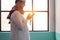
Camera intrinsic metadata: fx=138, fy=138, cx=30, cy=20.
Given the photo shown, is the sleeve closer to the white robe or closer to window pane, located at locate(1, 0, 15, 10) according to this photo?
the white robe

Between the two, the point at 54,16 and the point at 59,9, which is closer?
the point at 59,9

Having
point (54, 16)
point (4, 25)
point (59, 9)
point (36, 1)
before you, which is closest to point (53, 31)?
point (54, 16)

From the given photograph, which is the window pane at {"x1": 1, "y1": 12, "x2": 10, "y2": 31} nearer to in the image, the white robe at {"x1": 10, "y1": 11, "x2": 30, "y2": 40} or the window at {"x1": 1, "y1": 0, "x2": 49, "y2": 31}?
the window at {"x1": 1, "y1": 0, "x2": 49, "y2": 31}

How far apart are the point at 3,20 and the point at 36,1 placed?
752 mm

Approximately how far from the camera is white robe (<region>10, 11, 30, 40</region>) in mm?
1777

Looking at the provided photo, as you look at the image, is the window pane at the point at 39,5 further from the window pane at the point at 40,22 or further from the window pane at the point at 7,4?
the window pane at the point at 7,4

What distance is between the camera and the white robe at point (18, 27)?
1777 mm

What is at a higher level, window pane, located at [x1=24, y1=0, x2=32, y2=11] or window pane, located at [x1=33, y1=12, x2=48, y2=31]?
window pane, located at [x1=24, y1=0, x2=32, y2=11]

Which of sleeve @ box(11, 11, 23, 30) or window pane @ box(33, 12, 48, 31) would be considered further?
window pane @ box(33, 12, 48, 31)

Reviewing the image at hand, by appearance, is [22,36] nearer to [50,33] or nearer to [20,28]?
[20,28]

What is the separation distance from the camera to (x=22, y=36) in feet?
6.00

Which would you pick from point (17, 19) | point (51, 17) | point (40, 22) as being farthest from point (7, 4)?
point (17, 19)

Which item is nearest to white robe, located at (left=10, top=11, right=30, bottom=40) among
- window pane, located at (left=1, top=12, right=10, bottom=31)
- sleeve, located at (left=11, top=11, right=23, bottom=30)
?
sleeve, located at (left=11, top=11, right=23, bottom=30)

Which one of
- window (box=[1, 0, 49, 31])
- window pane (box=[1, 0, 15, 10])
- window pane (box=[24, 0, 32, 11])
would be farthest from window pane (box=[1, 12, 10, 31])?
window pane (box=[24, 0, 32, 11])
